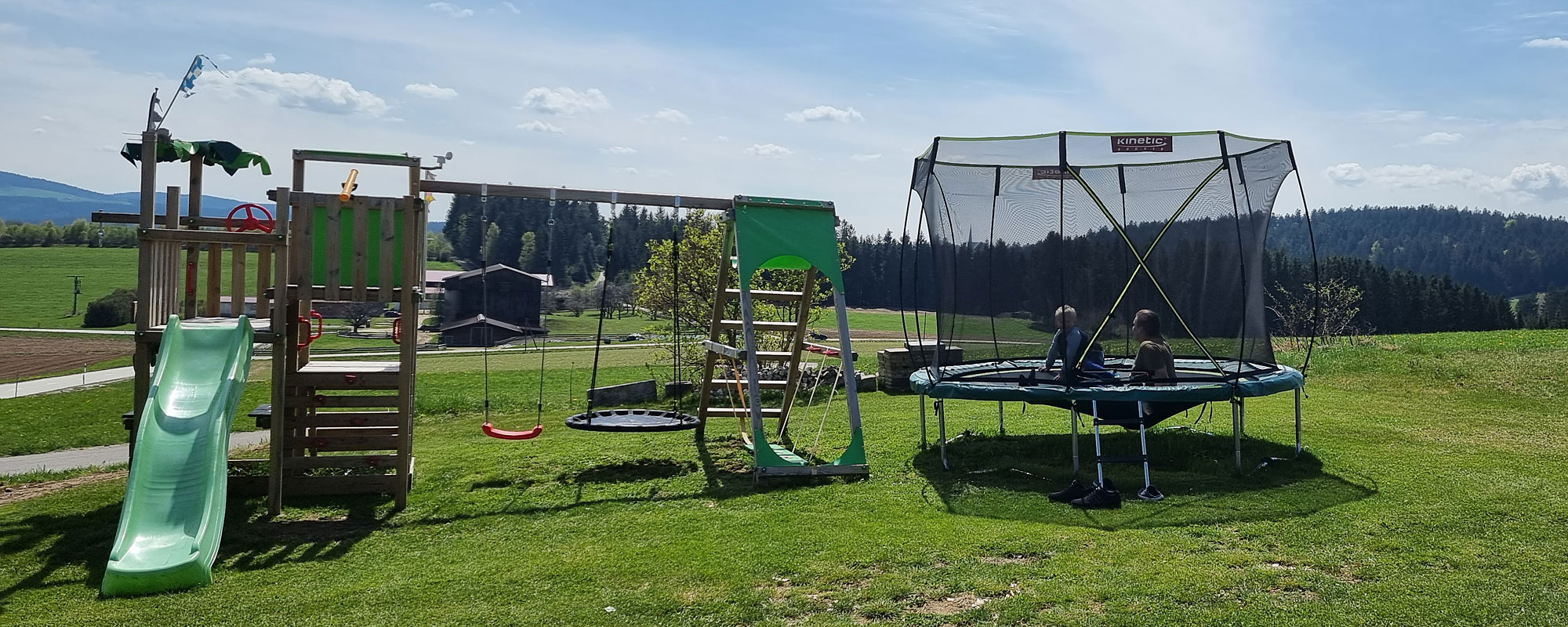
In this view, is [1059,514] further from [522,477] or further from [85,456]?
[85,456]

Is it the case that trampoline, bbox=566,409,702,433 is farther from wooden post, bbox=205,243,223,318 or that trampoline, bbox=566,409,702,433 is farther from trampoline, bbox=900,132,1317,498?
wooden post, bbox=205,243,223,318

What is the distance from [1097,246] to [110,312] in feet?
215

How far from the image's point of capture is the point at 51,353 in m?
37.7

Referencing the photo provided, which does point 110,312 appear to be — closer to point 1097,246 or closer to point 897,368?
point 897,368

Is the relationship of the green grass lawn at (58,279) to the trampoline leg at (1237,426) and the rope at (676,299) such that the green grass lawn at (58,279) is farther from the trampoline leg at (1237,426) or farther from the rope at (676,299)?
the trampoline leg at (1237,426)

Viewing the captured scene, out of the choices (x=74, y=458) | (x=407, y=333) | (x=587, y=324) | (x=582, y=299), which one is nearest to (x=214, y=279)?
(x=407, y=333)

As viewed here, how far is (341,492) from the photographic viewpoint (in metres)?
7.47

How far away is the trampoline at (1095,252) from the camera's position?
28.7ft

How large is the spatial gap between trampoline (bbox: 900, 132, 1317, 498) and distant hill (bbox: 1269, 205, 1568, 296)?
10392 centimetres

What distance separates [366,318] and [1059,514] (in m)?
53.2

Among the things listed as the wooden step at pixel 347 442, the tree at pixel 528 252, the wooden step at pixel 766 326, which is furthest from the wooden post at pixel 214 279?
the tree at pixel 528 252

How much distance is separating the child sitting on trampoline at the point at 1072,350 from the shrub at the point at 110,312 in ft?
206

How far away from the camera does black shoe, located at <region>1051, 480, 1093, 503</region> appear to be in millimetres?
6992

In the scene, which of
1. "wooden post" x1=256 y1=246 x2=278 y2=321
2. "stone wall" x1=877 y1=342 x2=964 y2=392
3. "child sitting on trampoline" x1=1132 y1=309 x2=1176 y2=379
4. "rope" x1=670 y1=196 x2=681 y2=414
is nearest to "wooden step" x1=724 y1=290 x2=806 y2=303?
"rope" x1=670 y1=196 x2=681 y2=414
